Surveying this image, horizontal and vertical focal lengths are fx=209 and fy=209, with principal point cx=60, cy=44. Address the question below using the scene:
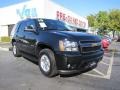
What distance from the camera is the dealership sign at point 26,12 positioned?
24.0 metres

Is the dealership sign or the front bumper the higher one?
the dealership sign

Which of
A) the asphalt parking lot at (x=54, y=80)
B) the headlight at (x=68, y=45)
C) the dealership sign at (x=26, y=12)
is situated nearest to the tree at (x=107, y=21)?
the dealership sign at (x=26, y=12)

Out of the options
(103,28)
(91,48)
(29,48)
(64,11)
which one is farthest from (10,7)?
(103,28)

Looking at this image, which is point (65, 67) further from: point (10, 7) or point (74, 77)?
point (10, 7)

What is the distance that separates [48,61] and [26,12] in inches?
764

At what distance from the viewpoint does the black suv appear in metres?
5.91

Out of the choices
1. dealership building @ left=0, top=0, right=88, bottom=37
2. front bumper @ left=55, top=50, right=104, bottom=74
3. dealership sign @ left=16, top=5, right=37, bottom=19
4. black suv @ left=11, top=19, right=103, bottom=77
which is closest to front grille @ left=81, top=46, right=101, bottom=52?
black suv @ left=11, top=19, right=103, bottom=77

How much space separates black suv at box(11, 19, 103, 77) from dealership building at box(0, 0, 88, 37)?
1575cm

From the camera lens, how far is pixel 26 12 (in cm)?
2505

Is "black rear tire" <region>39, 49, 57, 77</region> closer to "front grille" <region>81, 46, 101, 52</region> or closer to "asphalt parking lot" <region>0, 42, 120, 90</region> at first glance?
"asphalt parking lot" <region>0, 42, 120, 90</region>

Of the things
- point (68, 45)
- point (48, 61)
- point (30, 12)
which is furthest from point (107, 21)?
point (68, 45)

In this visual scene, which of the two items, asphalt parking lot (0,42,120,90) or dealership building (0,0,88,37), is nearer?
asphalt parking lot (0,42,120,90)

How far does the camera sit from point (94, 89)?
5559 mm

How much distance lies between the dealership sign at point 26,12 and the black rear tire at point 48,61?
57.3 ft
